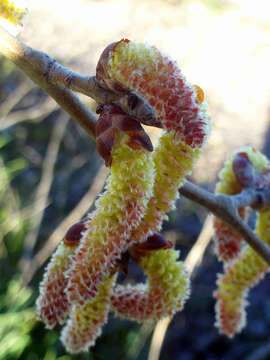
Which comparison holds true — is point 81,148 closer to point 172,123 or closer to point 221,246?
point 221,246

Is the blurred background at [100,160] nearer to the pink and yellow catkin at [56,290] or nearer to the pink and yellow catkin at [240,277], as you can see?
the pink and yellow catkin at [240,277]

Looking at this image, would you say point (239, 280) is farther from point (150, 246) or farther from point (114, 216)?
point (114, 216)

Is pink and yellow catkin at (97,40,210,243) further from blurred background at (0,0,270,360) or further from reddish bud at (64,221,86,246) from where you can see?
blurred background at (0,0,270,360)

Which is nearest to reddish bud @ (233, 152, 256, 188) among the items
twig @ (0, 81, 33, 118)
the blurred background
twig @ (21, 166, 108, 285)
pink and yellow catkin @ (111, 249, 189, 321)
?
pink and yellow catkin @ (111, 249, 189, 321)

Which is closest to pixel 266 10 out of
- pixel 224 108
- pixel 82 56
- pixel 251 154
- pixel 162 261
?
pixel 224 108

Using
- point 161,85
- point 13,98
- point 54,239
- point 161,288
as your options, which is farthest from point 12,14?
point 13,98

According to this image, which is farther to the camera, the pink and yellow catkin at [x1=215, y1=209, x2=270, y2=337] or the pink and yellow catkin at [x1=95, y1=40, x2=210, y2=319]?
the pink and yellow catkin at [x1=215, y1=209, x2=270, y2=337]
